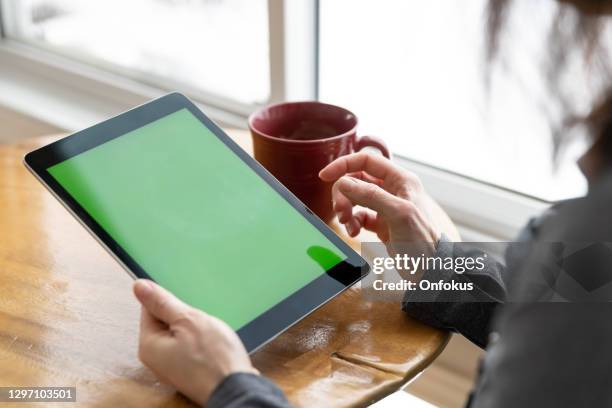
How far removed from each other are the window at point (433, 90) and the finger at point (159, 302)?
0.63 meters

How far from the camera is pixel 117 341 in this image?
0.75 m

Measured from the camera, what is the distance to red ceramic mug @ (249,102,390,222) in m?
0.86

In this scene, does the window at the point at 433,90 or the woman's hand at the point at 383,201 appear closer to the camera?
the woman's hand at the point at 383,201

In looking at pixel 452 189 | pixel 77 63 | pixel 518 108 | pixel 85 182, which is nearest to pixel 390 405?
pixel 452 189

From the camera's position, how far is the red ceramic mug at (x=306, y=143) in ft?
2.82

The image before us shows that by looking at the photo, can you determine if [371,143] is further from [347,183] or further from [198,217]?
[198,217]

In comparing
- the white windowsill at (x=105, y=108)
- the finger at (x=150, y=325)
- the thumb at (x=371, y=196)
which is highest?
the thumb at (x=371, y=196)

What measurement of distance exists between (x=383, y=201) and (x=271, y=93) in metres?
0.60

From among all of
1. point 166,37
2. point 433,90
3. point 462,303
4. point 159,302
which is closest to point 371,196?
point 462,303

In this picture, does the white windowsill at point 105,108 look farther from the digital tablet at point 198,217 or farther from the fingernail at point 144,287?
the fingernail at point 144,287

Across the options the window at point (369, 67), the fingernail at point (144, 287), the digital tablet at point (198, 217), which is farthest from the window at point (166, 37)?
the fingernail at point (144, 287)

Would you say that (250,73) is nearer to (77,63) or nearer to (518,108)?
(77,63)

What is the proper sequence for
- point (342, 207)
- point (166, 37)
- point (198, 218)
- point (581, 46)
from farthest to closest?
point (166, 37)
point (342, 207)
point (198, 218)
point (581, 46)

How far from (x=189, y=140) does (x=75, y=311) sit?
0.63ft
